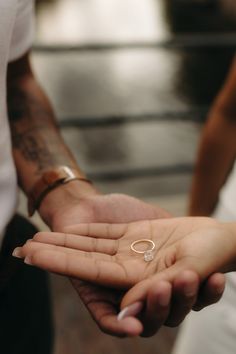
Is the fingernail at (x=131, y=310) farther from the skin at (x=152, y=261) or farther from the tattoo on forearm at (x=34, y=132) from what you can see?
the tattoo on forearm at (x=34, y=132)

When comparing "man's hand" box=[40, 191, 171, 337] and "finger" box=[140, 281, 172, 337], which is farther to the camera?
"man's hand" box=[40, 191, 171, 337]

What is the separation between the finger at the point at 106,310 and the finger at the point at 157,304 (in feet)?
0.09

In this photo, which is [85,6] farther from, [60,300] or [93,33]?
[60,300]

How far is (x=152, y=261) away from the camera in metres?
0.73

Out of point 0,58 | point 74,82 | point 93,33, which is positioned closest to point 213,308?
point 0,58

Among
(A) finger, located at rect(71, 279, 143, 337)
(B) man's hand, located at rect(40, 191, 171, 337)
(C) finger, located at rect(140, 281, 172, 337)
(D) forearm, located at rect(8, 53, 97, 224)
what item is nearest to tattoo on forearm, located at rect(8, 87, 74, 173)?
(D) forearm, located at rect(8, 53, 97, 224)

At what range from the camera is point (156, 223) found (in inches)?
31.4

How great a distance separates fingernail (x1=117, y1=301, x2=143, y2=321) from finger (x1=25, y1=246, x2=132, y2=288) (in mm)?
68

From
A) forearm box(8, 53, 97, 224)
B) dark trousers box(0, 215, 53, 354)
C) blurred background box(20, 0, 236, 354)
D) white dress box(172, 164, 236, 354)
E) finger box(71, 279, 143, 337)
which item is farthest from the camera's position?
blurred background box(20, 0, 236, 354)

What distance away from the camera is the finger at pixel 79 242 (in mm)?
715

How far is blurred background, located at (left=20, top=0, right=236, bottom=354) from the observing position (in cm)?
196

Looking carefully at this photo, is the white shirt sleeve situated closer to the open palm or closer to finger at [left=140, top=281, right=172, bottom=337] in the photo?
the open palm

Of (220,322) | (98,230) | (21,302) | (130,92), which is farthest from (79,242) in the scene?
(130,92)

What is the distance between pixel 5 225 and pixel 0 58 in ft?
0.97
